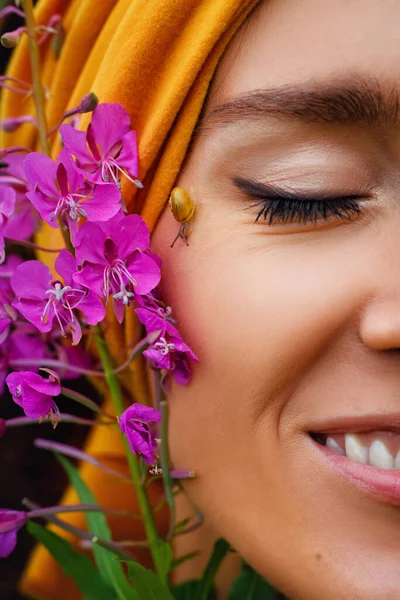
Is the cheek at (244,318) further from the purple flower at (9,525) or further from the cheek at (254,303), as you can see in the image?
the purple flower at (9,525)

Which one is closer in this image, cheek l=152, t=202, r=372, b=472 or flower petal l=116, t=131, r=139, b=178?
cheek l=152, t=202, r=372, b=472

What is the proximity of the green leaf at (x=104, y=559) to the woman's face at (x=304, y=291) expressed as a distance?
20 centimetres

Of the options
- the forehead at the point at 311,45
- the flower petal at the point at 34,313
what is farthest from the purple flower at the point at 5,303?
the forehead at the point at 311,45

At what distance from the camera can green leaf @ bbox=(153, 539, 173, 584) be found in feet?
3.90

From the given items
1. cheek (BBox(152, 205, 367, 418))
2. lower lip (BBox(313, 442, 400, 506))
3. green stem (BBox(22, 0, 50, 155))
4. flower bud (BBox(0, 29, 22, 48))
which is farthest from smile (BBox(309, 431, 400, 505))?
flower bud (BBox(0, 29, 22, 48))

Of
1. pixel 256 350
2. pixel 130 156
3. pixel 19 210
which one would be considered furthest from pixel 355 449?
pixel 19 210

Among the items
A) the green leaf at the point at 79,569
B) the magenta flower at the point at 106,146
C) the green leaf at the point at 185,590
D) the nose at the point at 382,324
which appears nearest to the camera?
the nose at the point at 382,324

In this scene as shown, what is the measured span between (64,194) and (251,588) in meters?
0.73

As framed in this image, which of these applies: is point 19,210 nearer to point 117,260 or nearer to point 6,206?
point 6,206

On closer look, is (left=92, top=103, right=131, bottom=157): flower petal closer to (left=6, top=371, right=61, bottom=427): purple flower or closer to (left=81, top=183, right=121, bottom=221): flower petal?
(left=81, top=183, right=121, bottom=221): flower petal

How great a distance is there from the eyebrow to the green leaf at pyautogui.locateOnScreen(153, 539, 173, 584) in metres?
0.60

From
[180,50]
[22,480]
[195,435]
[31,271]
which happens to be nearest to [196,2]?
[180,50]

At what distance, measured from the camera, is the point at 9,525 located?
1.15 meters

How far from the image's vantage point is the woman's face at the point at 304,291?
1041 millimetres
